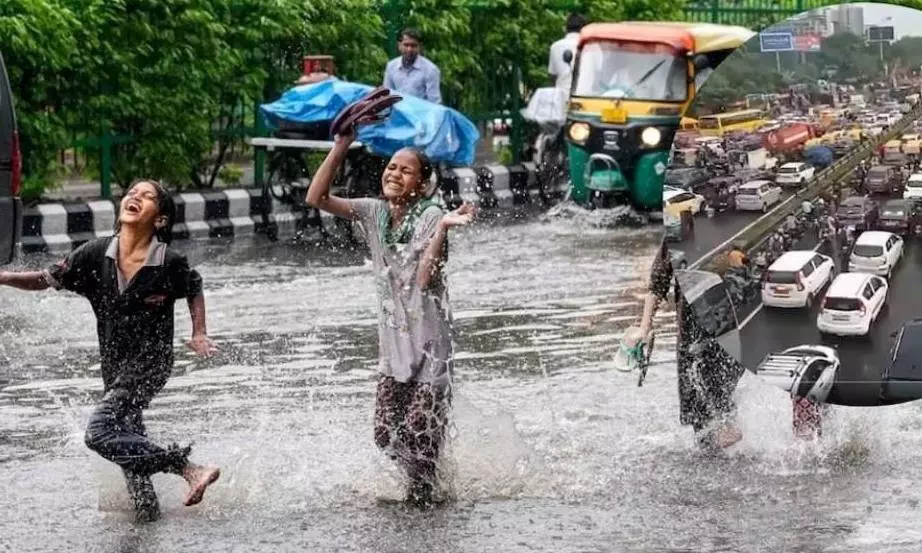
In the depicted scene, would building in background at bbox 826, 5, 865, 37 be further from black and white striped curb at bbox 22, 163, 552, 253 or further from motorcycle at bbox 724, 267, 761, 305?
black and white striped curb at bbox 22, 163, 552, 253

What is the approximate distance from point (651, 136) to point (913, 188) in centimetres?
1062

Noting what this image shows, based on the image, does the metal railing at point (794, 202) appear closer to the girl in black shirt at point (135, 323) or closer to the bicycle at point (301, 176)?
the girl in black shirt at point (135, 323)

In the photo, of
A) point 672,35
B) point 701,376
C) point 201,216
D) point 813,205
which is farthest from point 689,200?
point 672,35

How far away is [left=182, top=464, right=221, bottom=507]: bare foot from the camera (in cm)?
733

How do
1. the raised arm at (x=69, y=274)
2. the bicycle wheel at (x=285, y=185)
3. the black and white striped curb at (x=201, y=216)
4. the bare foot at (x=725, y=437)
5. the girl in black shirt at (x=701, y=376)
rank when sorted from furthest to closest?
the bicycle wheel at (x=285, y=185), the black and white striped curb at (x=201, y=216), the bare foot at (x=725, y=437), the girl in black shirt at (x=701, y=376), the raised arm at (x=69, y=274)

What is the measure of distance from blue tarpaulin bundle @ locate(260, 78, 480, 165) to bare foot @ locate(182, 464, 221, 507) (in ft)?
28.3

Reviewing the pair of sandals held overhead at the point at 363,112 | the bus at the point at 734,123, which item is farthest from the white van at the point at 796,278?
the pair of sandals held overhead at the point at 363,112

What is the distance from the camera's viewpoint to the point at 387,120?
53.6 ft

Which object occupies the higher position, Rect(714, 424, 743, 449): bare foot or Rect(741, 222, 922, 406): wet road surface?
Rect(741, 222, 922, 406): wet road surface

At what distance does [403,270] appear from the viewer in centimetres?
752

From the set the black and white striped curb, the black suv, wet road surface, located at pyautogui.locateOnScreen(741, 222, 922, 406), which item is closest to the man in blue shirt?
the black and white striped curb

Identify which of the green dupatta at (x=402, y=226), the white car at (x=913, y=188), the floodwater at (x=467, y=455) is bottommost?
the floodwater at (x=467, y=455)

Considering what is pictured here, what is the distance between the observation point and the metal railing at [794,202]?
751 cm

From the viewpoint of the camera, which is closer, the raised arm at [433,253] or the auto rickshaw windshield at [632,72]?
the raised arm at [433,253]
